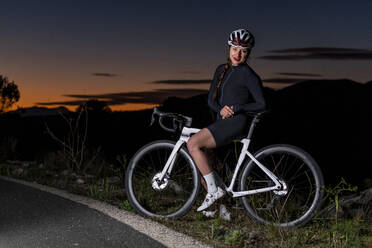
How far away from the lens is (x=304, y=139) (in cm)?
3341

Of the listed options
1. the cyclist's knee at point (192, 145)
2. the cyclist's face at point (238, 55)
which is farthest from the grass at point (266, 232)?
the cyclist's face at point (238, 55)

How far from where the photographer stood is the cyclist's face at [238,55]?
17.8 ft

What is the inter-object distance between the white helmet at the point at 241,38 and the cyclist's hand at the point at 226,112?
0.69 meters

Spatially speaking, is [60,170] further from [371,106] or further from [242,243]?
[371,106]

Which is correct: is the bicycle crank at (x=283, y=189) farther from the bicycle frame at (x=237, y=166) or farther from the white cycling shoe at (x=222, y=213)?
the white cycling shoe at (x=222, y=213)

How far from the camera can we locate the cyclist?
5.36 metres

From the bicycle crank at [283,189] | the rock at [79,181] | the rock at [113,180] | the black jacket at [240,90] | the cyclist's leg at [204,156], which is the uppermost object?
the black jacket at [240,90]

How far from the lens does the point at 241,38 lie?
5.36 metres

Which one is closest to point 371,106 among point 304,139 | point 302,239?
point 304,139

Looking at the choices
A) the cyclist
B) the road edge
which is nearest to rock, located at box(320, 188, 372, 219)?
the cyclist

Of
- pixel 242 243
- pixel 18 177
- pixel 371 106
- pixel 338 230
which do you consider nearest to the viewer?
pixel 242 243

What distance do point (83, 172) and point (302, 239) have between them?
5.57 meters

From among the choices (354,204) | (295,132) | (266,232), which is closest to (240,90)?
(266,232)

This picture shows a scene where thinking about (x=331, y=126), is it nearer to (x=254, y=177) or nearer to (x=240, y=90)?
(x=254, y=177)
